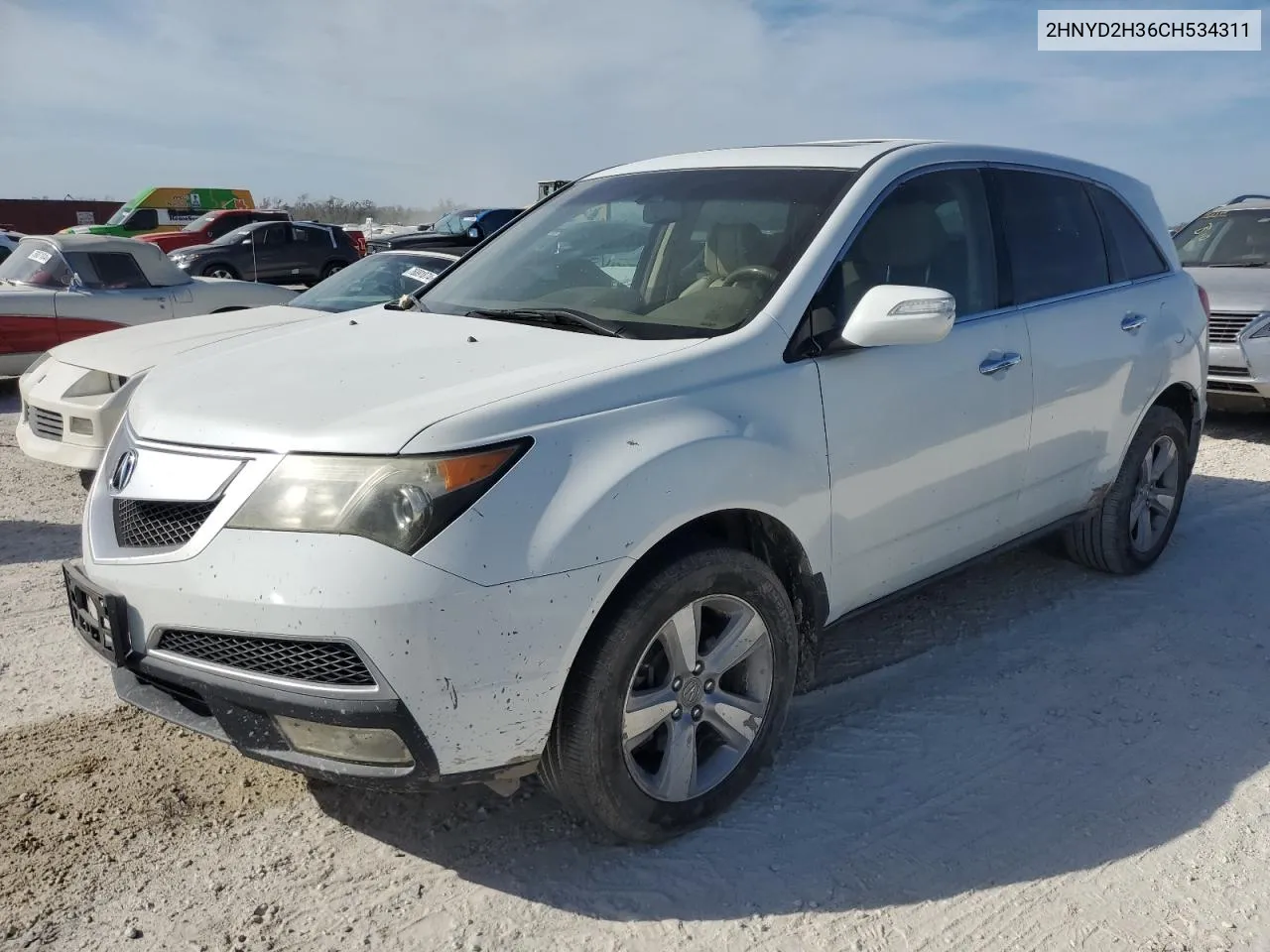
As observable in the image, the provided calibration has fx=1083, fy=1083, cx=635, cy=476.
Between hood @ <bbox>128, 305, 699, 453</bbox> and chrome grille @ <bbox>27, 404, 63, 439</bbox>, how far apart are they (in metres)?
2.74

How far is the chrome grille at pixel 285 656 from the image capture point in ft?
7.71

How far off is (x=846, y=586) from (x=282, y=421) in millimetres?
1704

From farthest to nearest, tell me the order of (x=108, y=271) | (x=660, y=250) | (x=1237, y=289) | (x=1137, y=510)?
(x=108, y=271) → (x=1237, y=289) → (x=1137, y=510) → (x=660, y=250)

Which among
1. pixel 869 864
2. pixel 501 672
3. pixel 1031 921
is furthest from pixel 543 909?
pixel 1031 921

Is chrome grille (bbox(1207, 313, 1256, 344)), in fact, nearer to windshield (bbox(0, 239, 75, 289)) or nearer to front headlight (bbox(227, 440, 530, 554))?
front headlight (bbox(227, 440, 530, 554))

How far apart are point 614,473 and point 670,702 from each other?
663 mm

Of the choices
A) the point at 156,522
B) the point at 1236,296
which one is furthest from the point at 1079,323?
the point at 1236,296

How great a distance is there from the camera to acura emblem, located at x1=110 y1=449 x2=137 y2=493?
2.72 m

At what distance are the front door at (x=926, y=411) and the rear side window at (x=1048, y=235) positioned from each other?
0.48 feet

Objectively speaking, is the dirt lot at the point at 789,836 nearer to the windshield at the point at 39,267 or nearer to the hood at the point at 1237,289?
the hood at the point at 1237,289

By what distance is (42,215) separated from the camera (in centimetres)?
4075

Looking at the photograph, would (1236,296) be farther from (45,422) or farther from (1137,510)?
(45,422)

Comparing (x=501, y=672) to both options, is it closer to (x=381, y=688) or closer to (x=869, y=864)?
(x=381, y=688)

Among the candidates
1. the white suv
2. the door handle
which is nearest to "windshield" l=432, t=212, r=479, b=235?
the white suv
